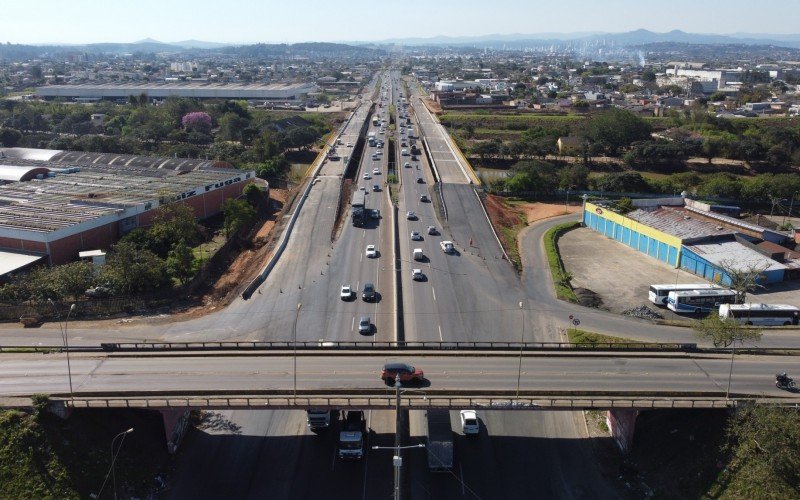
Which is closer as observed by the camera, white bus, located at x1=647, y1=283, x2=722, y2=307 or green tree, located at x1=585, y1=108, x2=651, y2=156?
white bus, located at x1=647, y1=283, x2=722, y2=307

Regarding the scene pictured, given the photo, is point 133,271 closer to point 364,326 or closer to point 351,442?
point 364,326

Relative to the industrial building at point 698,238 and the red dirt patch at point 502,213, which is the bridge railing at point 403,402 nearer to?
the industrial building at point 698,238

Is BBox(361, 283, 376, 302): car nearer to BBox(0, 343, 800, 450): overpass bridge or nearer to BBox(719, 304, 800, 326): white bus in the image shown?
BBox(0, 343, 800, 450): overpass bridge

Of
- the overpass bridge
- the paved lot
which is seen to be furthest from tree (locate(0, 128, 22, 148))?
the paved lot

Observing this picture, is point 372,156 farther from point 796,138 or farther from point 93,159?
point 796,138

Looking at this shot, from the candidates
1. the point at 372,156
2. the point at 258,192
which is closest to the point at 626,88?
the point at 372,156
